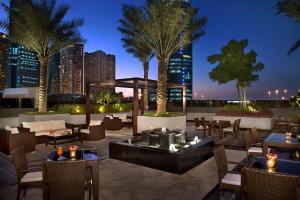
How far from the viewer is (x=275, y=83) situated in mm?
46281

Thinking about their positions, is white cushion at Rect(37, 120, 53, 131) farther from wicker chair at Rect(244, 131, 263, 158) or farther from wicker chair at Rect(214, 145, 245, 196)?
wicker chair at Rect(214, 145, 245, 196)

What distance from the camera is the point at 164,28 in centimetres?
1222

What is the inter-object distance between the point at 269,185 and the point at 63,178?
91.0 inches

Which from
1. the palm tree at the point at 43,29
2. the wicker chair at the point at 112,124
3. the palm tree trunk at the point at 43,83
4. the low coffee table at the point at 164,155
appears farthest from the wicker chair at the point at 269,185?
the palm tree trunk at the point at 43,83

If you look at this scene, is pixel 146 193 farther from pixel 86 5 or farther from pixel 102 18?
pixel 102 18

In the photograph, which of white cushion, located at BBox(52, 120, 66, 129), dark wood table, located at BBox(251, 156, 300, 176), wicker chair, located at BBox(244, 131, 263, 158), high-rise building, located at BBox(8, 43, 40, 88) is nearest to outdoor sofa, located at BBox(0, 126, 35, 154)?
white cushion, located at BBox(52, 120, 66, 129)

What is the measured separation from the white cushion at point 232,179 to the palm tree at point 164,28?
28.5ft

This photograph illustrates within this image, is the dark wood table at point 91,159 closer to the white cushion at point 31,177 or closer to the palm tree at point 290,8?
the white cushion at point 31,177

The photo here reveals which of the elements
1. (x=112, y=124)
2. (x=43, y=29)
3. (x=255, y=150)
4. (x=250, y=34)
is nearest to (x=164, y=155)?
(x=255, y=150)

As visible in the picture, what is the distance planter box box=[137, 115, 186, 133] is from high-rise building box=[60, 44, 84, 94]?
114m

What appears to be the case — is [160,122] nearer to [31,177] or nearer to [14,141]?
[14,141]

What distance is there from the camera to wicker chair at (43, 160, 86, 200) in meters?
2.97

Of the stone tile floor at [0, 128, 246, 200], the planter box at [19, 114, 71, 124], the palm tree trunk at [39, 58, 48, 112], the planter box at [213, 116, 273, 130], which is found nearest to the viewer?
the stone tile floor at [0, 128, 246, 200]

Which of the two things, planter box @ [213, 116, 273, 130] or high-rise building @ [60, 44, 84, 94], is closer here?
planter box @ [213, 116, 273, 130]
